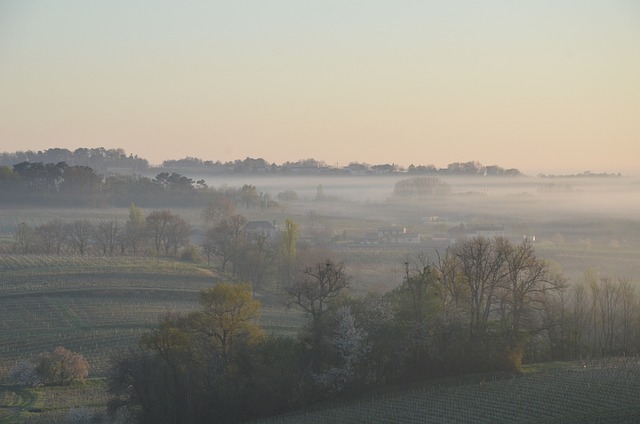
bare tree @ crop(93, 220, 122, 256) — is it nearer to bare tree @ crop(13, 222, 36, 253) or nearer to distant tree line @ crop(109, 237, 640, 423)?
bare tree @ crop(13, 222, 36, 253)

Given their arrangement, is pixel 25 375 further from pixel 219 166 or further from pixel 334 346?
pixel 219 166

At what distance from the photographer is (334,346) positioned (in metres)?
29.5

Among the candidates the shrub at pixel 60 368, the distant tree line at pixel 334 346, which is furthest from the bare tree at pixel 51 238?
the distant tree line at pixel 334 346

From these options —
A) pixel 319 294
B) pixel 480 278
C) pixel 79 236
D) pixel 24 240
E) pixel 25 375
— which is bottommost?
pixel 25 375

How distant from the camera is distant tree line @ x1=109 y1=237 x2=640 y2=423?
2797cm

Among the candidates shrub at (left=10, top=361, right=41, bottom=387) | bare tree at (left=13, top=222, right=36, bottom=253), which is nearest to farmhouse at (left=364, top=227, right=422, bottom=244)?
bare tree at (left=13, top=222, right=36, bottom=253)

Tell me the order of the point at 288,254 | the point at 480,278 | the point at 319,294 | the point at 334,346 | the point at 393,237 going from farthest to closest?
the point at 393,237 → the point at 288,254 → the point at 480,278 → the point at 319,294 → the point at 334,346

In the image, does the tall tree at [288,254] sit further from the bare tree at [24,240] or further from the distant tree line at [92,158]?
the distant tree line at [92,158]

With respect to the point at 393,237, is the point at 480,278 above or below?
above

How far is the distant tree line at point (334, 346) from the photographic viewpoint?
28.0 metres

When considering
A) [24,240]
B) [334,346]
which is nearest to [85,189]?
[24,240]

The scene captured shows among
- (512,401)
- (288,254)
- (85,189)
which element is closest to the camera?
(512,401)

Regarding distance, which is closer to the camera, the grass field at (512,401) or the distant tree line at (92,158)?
the grass field at (512,401)

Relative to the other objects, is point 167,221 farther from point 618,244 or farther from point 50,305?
point 618,244
